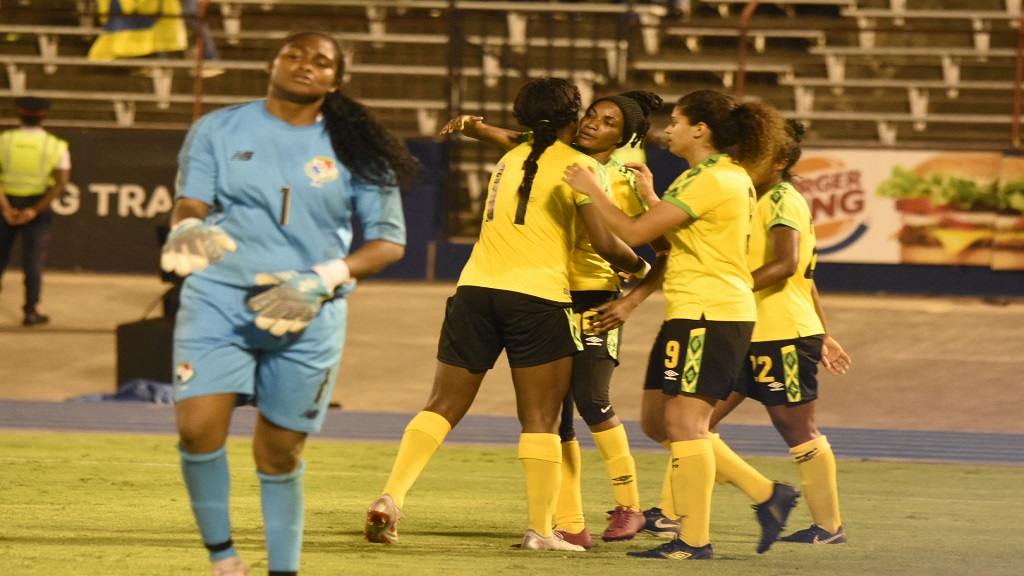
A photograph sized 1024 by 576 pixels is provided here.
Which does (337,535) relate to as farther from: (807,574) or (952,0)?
(952,0)

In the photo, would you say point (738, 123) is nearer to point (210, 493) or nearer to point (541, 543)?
point (541, 543)

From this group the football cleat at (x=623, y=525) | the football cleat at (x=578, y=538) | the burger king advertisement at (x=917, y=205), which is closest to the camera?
the football cleat at (x=578, y=538)

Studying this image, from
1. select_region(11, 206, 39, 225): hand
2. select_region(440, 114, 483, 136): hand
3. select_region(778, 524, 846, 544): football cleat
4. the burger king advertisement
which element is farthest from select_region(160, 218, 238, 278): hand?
the burger king advertisement

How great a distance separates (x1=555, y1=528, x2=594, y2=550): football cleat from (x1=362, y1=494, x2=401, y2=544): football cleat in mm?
670

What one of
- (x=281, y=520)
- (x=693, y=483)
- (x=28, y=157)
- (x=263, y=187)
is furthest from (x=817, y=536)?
(x=28, y=157)

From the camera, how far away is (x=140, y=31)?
723 inches

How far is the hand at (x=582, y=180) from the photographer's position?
544 centimetres

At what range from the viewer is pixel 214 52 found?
60.6 ft

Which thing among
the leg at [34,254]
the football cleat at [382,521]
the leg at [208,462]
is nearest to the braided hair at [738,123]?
the football cleat at [382,521]

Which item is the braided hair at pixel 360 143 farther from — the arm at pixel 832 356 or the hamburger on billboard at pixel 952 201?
the hamburger on billboard at pixel 952 201

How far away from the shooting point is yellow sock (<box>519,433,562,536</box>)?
18.6 ft

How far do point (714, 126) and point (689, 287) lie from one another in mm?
634

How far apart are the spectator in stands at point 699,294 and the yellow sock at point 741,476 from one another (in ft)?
1.33

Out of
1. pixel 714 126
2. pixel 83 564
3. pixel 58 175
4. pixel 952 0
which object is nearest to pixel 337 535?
pixel 83 564
